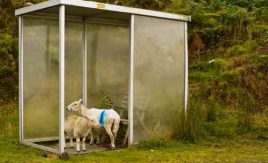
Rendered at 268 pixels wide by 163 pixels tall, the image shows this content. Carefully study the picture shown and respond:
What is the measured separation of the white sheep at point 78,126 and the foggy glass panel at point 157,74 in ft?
2.73

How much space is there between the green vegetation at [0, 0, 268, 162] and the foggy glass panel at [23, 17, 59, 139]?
70 centimetres

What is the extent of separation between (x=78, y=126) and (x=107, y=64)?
2104 millimetres

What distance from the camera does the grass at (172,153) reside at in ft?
25.3

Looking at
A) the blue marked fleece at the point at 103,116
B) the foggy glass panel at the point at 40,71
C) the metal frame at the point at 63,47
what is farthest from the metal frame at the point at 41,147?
the blue marked fleece at the point at 103,116

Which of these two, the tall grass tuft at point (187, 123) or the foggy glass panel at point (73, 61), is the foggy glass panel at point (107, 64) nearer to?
the foggy glass panel at point (73, 61)

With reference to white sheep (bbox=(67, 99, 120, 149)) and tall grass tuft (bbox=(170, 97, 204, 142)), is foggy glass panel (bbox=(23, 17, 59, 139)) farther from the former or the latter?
tall grass tuft (bbox=(170, 97, 204, 142))

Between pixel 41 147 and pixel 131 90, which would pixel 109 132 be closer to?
pixel 131 90

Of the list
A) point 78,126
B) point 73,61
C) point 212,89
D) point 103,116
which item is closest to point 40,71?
point 73,61

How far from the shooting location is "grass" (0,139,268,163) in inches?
304

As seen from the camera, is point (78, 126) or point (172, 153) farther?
point (78, 126)

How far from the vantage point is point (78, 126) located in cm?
859

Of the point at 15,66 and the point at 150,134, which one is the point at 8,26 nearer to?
the point at 15,66

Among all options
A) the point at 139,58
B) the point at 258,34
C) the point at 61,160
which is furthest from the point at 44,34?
the point at 258,34

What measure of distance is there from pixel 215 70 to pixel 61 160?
667 cm
